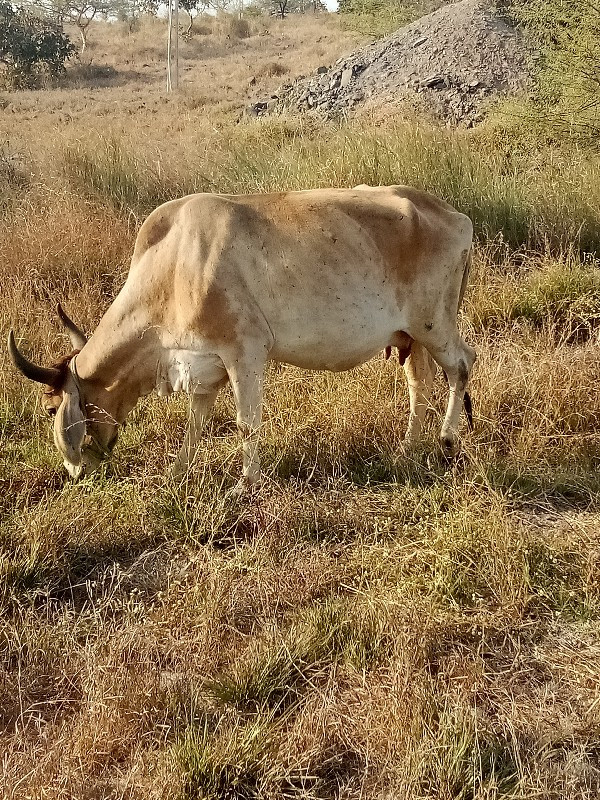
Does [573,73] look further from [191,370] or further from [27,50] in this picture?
[27,50]

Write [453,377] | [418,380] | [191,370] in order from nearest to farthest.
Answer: [191,370] < [453,377] < [418,380]

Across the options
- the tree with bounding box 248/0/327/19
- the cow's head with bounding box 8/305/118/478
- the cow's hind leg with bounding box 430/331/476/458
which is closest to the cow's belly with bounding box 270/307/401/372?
the cow's hind leg with bounding box 430/331/476/458

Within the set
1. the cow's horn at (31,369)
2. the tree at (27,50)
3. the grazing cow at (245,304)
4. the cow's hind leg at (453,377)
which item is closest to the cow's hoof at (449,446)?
the cow's hind leg at (453,377)

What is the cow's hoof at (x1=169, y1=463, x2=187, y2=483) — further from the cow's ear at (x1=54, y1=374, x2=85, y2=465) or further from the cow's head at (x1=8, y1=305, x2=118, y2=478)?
the cow's ear at (x1=54, y1=374, x2=85, y2=465)

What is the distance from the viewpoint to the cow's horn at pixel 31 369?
3.73 meters

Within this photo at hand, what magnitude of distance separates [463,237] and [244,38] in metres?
43.1

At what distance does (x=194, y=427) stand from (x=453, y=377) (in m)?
1.64

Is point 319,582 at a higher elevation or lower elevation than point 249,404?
lower

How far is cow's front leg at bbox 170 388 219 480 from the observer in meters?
4.49

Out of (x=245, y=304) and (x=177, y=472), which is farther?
(x=177, y=472)

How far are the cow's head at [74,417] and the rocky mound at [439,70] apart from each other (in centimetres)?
891

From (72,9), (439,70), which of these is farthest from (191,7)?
(439,70)

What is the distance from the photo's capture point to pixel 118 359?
4.21m

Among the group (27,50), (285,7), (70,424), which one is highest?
(285,7)
